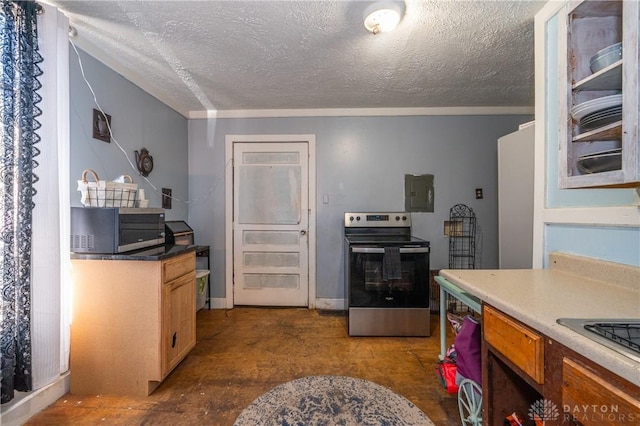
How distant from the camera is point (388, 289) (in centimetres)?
247

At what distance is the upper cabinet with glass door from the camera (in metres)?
0.78

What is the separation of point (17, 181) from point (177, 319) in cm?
112

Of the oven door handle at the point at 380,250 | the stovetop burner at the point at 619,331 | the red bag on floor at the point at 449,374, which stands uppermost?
the stovetop burner at the point at 619,331

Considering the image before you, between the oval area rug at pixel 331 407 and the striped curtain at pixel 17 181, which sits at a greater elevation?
the striped curtain at pixel 17 181

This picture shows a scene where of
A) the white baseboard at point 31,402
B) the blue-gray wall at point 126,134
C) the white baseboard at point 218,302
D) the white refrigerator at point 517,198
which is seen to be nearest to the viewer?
the white baseboard at point 31,402

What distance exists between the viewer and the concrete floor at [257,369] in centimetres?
150

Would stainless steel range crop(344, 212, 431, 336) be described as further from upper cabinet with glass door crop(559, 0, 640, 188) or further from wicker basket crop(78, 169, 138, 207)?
wicker basket crop(78, 169, 138, 207)

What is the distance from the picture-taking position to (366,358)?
2074 mm

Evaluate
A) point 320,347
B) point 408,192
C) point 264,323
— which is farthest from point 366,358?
point 408,192

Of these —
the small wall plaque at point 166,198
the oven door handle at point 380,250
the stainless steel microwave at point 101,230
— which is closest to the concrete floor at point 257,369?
the oven door handle at point 380,250

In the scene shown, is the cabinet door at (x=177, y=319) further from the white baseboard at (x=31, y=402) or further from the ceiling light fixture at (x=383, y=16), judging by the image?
the ceiling light fixture at (x=383, y=16)

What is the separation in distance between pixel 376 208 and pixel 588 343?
2.46 meters

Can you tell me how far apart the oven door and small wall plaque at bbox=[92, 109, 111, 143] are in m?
2.13

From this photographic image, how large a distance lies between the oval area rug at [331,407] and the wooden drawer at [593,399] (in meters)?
0.36
